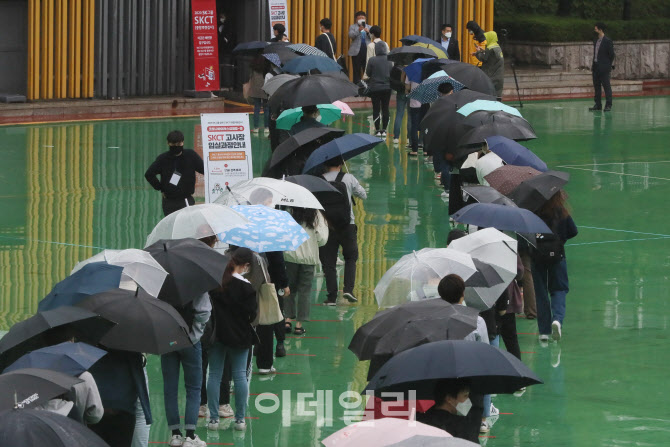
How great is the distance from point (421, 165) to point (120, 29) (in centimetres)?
958

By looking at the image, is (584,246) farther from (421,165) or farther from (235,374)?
(235,374)

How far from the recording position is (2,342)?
7145mm

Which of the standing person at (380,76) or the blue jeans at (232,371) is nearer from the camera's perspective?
the blue jeans at (232,371)

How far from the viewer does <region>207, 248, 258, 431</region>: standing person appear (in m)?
9.22

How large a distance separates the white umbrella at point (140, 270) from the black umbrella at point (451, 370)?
2039mm

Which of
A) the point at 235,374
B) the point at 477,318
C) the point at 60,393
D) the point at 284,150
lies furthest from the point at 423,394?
the point at 284,150

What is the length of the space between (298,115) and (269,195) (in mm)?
5223

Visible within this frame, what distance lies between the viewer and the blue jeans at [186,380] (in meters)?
9.07

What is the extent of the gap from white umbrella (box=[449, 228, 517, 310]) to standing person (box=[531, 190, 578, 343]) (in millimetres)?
1880

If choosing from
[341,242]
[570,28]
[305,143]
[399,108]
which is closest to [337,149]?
[305,143]

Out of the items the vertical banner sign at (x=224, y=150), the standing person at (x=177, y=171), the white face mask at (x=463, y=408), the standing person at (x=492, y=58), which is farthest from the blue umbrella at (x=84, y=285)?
the standing person at (x=492, y=58)

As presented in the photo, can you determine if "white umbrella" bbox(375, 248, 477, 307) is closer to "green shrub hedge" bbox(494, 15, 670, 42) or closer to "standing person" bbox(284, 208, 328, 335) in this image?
"standing person" bbox(284, 208, 328, 335)

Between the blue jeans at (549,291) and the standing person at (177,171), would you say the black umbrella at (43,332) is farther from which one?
the standing person at (177,171)

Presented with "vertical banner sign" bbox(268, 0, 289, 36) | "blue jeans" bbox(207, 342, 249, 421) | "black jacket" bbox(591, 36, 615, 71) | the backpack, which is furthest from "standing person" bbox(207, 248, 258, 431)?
"black jacket" bbox(591, 36, 615, 71)
